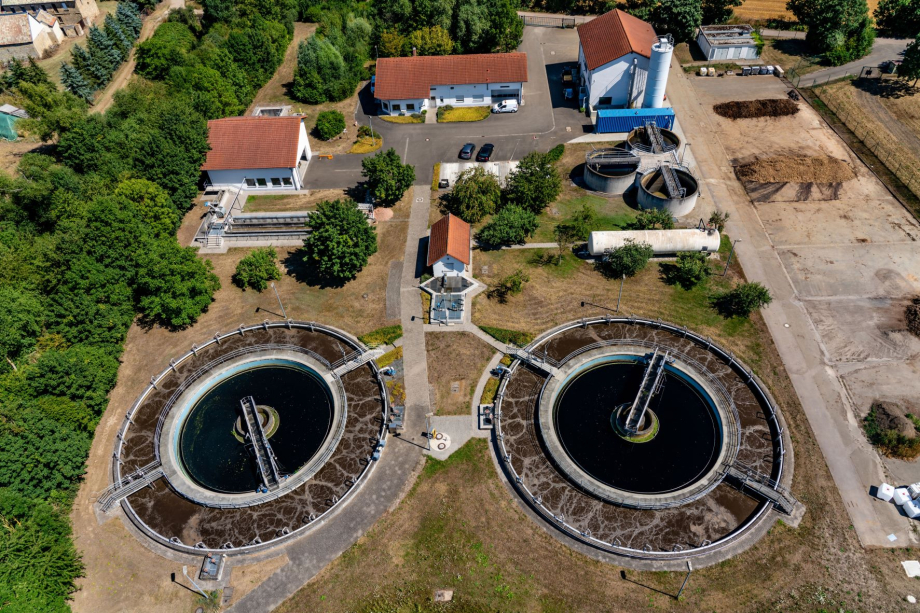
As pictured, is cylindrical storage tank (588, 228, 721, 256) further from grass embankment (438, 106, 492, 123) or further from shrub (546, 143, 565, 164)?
grass embankment (438, 106, 492, 123)

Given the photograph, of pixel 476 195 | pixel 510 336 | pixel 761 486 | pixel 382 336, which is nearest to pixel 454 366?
pixel 510 336

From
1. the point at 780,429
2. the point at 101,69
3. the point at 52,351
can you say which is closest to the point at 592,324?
the point at 780,429

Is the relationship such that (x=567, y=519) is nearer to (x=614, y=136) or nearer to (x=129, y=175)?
(x=614, y=136)

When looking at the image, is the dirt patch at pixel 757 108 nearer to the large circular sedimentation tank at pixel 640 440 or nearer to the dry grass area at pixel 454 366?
the large circular sedimentation tank at pixel 640 440

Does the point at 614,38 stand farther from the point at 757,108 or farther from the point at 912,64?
the point at 912,64

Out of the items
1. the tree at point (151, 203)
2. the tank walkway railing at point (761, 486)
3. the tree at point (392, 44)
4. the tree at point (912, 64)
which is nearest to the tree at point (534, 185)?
the tank walkway railing at point (761, 486)

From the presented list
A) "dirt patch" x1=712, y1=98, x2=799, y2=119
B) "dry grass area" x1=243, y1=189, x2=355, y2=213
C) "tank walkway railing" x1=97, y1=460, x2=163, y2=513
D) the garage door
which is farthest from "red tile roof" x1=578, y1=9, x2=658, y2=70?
"tank walkway railing" x1=97, y1=460, x2=163, y2=513

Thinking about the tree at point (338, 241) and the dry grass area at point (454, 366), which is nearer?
the dry grass area at point (454, 366)
